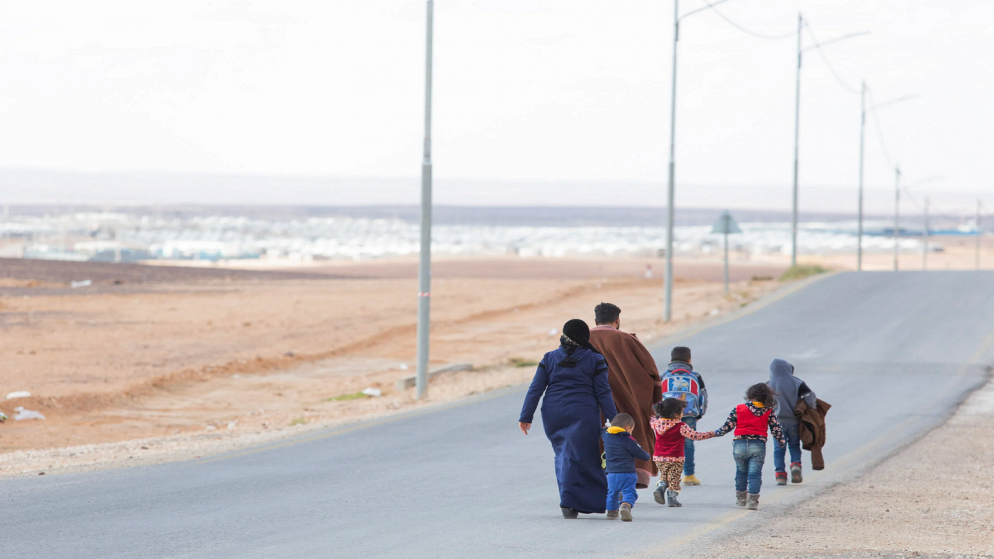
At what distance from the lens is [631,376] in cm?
878

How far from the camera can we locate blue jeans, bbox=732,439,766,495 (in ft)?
30.5

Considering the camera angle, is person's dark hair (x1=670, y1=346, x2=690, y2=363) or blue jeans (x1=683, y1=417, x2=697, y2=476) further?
blue jeans (x1=683, y1=417, x2=697, y2=476)

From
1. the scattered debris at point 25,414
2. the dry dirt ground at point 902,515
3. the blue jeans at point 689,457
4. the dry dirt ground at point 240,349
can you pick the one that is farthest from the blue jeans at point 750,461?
the scattered debris at point 25,414

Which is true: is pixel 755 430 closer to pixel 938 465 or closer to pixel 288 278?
pixel 938 465

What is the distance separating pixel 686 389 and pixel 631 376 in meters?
1.22

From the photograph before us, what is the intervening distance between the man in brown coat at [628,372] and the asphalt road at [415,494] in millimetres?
821

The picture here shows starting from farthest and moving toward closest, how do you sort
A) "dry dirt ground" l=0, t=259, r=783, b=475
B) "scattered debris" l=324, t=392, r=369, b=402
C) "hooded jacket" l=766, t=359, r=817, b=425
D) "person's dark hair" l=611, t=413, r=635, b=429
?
"scattered debris" l=324, t=392, r=369, b=402, "dry dirt ground" l=0, t=259, r=783, b=475, "hooded jacket" l=766, t=359, r=817, b=425, "person's dark hair" l=611, t=413, r=635, b=429

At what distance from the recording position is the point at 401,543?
26.0ft

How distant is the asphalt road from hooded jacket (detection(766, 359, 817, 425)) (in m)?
0.74

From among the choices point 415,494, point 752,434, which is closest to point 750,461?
point 752,434

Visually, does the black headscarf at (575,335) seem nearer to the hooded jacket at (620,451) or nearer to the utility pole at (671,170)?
the hooded jacket at (620,451)

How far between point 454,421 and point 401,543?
318 inches

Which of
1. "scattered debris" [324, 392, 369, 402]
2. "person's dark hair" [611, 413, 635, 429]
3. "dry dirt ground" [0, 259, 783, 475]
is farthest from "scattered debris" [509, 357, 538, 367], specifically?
"person's dark hair" [611, 413, 635, 429]

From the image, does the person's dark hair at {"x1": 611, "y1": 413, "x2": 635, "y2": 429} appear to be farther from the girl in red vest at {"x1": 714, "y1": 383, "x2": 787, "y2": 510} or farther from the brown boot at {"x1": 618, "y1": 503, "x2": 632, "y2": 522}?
the girl in red vest at {"x1": 714, "y1": 383, "x2": 787, "y2": 510}
